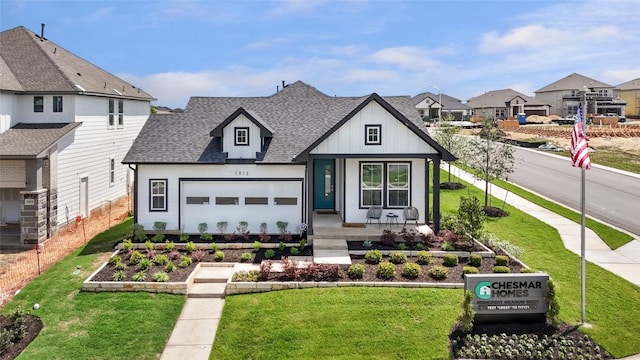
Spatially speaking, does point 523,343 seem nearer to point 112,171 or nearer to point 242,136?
point 242,136

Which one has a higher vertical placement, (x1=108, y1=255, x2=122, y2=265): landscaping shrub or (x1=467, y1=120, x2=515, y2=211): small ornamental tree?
(x1=467, y1=120, x2=515, y2=211): small ornamental tree

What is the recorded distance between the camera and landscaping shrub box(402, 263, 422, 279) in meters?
14.5

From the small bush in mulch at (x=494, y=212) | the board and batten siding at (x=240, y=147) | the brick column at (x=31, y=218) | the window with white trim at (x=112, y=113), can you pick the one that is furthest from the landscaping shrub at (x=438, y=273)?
the window with white trim at (x=112, y=113)

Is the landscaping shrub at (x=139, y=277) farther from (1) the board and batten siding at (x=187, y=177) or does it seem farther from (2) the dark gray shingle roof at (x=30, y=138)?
(2) the dark gray shingle roof at (x=30, y=138)

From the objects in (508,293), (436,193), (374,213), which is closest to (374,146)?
(374,213)

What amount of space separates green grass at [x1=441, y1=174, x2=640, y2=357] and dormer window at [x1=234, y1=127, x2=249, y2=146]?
1147 cm

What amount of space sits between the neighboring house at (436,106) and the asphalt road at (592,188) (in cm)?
5099

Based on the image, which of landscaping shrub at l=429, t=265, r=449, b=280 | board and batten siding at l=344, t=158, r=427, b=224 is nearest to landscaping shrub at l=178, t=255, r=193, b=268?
board and batten siding at l=344, t=158, r=427, b=224

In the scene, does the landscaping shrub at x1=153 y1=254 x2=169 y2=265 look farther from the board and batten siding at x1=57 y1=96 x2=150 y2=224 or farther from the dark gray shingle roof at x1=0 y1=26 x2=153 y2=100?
the dark gray shingle roof at x1=0 y1=26 x2=153 y2=100

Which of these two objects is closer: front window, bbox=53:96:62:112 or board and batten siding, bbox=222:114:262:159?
board and batten siding, bbox=222:114:262:159

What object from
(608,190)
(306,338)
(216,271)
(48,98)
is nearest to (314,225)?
(216,271)

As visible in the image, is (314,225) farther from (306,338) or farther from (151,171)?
(306,338)

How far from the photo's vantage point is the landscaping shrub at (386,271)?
14.5 meters

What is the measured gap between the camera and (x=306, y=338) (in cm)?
1112
